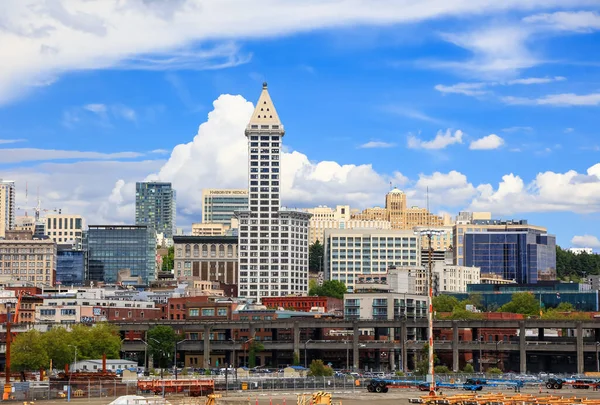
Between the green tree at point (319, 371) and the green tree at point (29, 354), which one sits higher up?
the green tree at point (29, 354)

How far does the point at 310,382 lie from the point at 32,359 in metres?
44.7

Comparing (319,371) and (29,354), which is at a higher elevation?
(29,354)

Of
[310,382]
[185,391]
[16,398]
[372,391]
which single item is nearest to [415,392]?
[372,391]

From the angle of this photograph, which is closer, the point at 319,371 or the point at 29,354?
the point at 29,354

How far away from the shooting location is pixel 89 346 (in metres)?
199

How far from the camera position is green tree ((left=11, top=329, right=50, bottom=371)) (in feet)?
577

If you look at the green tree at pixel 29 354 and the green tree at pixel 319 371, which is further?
the green tree at pixel 319 371

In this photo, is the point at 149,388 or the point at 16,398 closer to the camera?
the point at 16,398

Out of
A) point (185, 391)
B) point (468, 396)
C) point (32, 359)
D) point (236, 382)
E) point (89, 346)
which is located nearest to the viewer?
point (468, 396)

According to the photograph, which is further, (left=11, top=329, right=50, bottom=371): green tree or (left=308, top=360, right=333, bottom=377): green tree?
(left=308, top=360, right=333, bottom=377): green tree

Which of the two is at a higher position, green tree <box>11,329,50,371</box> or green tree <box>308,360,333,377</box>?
green tree <box>11,329,50,371</box>

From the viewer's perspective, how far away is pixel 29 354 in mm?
176250

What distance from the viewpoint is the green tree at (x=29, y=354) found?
175750mm

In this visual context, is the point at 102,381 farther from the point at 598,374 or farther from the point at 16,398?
the point at 598,374
